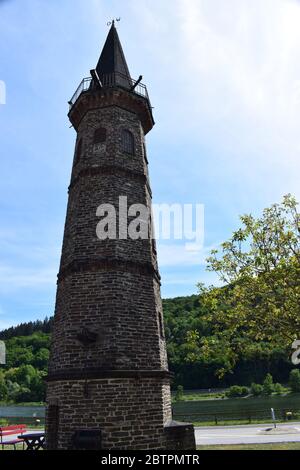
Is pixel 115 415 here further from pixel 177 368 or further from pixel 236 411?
pixel 177 368

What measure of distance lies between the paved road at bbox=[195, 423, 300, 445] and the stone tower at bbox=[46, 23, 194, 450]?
5282 mm

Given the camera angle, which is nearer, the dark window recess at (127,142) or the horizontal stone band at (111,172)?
the horizontal stone band at (111,172)

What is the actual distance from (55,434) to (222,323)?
7175 mm

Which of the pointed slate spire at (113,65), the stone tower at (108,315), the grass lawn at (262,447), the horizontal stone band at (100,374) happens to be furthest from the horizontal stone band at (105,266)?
the pointed slate spire at (113,65)

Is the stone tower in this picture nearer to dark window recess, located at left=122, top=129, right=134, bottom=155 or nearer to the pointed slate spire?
dark window recess, located at left=122, top=129, right=134, bottom=155

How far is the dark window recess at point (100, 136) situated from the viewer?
14086 mm

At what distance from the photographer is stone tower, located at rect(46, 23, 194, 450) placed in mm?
10070

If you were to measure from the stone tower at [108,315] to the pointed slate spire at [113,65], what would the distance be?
1499mm

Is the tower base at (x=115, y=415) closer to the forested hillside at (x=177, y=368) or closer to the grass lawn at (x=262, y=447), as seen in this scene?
the grass lawn at (x=262, y=447)

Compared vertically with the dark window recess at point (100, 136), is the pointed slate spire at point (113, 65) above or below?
above

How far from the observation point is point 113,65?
16.8 meters
